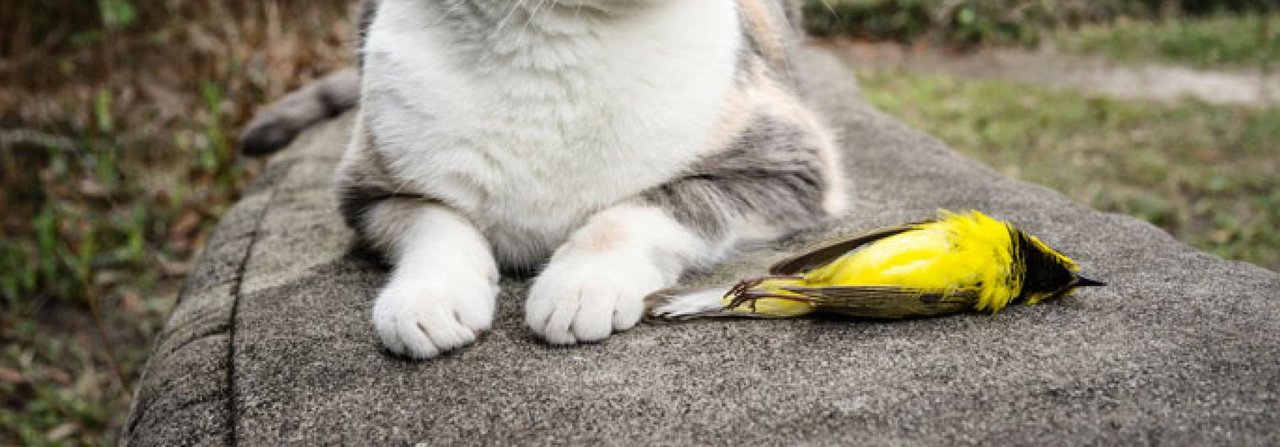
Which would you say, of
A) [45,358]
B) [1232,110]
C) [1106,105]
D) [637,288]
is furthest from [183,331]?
[1232,110]

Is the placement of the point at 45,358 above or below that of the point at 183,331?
below

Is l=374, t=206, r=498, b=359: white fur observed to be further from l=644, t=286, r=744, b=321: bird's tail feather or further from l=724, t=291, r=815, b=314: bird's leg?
l=724, t=291, r=815, b=314: bird's leg

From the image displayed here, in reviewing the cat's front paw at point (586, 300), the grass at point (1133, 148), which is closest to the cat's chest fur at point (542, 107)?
the cat's front paw at point (586, 300)

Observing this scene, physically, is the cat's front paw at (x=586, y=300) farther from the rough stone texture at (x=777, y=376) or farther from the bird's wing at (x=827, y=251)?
the bird's wing at (x=827, y=251)

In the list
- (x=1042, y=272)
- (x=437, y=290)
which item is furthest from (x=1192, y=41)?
(x=437, y=290)

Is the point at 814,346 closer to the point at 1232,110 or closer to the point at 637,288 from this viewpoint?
the point at 637,288

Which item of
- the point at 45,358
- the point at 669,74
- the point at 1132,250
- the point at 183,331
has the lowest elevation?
the point at 45,358

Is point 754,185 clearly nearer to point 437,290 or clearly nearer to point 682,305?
point 682,305

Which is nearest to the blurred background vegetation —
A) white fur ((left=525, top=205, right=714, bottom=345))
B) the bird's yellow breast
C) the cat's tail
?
the cat's tail
